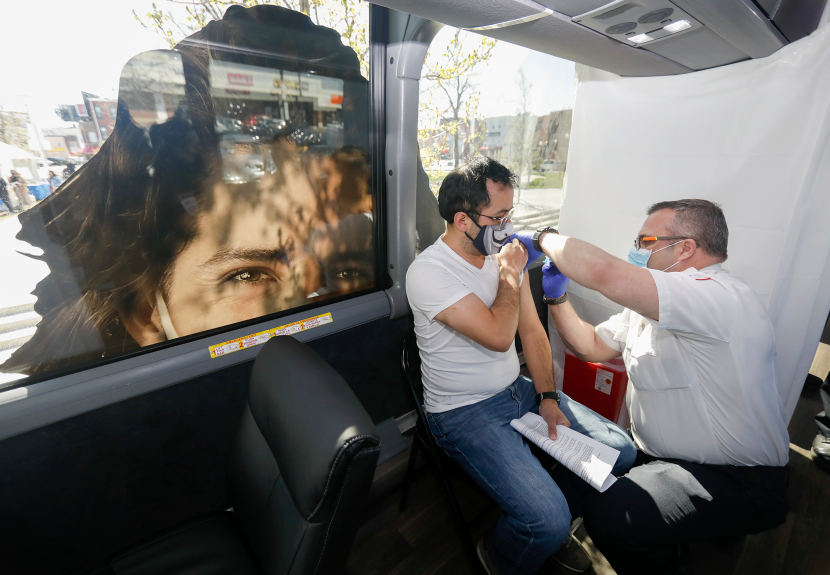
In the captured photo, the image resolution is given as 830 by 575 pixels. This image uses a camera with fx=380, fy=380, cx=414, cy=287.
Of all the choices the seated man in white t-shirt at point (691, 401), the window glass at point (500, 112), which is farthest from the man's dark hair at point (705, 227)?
the window glass at point (500, 112)

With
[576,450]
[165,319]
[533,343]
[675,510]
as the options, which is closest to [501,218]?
[533,343]

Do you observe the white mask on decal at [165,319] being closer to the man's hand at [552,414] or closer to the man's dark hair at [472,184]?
the man's dark hair at [472,184]

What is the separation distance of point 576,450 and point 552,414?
0.21 meters

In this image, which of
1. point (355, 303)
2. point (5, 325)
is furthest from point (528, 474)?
point (5, 325)

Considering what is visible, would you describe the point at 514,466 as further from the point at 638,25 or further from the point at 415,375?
the point at 638,25

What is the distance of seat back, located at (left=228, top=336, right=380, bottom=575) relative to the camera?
77 centimetres

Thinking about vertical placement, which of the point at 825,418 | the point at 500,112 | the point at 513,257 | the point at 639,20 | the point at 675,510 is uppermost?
the point at 639,20

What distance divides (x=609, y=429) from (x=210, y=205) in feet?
6.06

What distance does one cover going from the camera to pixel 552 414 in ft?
5.34

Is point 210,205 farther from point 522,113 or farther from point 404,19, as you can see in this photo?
point 522,113

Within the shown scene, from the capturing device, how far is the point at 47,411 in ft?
3.83

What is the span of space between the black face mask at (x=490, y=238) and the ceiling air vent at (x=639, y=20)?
2.46ft

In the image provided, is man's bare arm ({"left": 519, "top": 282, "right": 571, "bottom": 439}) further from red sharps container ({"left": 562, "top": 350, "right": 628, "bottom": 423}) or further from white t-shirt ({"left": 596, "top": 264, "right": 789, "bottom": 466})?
red sharps container ({"left": 562, "top": 350, "right": 628, "bottom": 423})

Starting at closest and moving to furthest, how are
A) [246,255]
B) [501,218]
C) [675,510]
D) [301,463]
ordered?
[301,463], [675,510], [246,255], [501,218]
